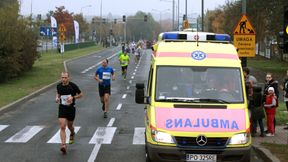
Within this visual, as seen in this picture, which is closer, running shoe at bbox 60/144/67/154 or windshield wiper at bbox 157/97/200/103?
windshield wiper at bbox 157/97/200/103

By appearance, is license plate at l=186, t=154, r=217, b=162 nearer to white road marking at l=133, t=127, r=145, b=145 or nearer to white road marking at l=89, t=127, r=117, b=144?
white road marking at l=133, t=127, r=145, b=145

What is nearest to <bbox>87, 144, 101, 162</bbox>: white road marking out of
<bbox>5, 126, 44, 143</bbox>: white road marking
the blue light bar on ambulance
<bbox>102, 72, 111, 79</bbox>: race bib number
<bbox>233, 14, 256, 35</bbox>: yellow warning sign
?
<bbox>5, 126, 44, 143</bbox>: white road marking

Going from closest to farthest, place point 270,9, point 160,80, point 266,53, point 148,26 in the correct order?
point 160,80 < point 270,9 < point 266,53 < point 148,26

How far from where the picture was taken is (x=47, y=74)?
112ft

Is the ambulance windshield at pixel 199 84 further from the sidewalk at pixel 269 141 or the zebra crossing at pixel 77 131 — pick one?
the zebra crossing at pixel 77 131

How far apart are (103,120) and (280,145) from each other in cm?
629

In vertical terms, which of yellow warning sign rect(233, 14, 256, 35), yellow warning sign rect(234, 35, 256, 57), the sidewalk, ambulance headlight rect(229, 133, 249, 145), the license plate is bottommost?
the sidewalk

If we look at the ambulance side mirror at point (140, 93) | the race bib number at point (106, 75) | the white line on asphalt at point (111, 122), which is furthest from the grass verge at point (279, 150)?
the race bib number at point (106, 75)

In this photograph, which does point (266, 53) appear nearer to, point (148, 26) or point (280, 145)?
point (280, 145)

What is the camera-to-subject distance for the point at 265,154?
10805 millimetres

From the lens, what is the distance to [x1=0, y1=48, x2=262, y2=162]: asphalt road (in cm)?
1118

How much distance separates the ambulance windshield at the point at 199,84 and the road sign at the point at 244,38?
7231 mm

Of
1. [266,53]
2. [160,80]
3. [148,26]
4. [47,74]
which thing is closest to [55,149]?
[160,80]

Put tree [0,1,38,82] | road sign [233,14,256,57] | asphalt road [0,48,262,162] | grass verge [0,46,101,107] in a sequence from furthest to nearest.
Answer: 1. tree [0,1,38,82]
2. grass verge [0,46,101,107]
3. road sign [233,14,256,57]
4. asphalt road [0,48,262,162]
